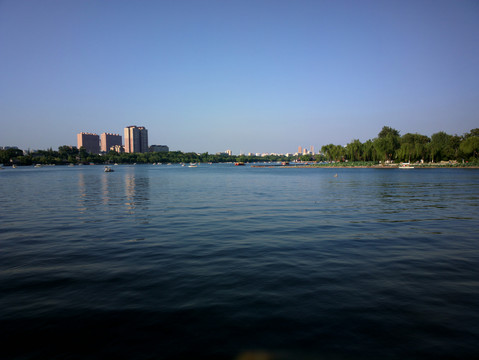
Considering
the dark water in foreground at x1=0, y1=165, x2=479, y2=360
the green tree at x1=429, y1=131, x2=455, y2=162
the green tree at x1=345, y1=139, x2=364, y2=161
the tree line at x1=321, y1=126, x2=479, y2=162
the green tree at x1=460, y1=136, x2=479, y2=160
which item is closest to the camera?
the dark water in foreground at x1=0, y1=165, x2=479, y2=360

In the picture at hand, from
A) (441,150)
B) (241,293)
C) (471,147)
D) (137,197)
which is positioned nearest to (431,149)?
(441,150)

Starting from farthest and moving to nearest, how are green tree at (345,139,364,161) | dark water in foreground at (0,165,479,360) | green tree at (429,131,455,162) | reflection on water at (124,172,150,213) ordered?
green tree at (345,139,364,161), green tree at (429,131,455,162), reflection on water at (124,172,150,213), dark water in foreground at (0,165,479,360)

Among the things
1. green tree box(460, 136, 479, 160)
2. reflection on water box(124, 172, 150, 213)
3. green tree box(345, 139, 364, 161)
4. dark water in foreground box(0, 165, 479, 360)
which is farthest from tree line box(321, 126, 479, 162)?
dark water in foreground box(0, 165, 479, 360)

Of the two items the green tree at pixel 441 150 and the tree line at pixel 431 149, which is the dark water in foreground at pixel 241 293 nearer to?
the tree line at pixel 431 149

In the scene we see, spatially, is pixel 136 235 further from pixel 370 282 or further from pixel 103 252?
pixel 370 282

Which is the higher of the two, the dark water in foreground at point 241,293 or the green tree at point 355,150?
the green tree at point 355,150

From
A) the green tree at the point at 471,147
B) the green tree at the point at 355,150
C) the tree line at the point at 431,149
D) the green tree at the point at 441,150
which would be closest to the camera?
the green tree at the point at 471,147

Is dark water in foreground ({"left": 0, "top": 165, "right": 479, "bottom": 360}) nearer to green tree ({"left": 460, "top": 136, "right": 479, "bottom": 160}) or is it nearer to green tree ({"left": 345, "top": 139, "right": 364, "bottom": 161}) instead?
green tree ({"left": 460, "top": 136, "right": 479, "bottom": 160})

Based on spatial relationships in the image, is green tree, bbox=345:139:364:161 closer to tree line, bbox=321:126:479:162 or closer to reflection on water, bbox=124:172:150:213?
tree line, bbox=321:126:479:162

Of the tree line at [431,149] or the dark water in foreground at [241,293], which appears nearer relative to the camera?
the dark water in foreground at [241,293]

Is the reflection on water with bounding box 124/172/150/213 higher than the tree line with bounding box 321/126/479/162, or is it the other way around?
the tree line with bounding box 321/126/479/162

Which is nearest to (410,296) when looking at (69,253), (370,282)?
(370,282)

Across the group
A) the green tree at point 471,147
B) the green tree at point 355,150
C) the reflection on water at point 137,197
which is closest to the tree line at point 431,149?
the green tree at point 471,147

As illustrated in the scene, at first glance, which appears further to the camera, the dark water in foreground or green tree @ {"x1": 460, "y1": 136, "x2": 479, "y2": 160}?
green tree @ {"x1": 460, "y1": 136, "x2": 479, "y2": 160}
